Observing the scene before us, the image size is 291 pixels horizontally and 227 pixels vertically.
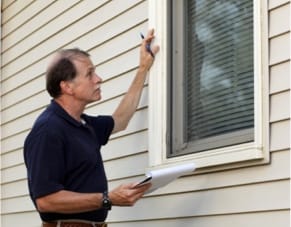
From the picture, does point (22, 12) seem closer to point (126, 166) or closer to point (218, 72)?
point (126, 166)

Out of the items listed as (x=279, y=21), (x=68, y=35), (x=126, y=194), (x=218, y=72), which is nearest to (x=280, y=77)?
(x=279, y=21)

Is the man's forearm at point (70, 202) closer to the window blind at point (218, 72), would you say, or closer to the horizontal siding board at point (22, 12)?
the window blind at point (218, 72)

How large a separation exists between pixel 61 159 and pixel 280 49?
126 centimetres

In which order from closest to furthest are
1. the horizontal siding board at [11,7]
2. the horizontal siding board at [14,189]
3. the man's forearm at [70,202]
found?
1. the man's forearm at [70,202]
2. the horizontal siding board at [14,189]
3. the horizontal siding board at [11,7]

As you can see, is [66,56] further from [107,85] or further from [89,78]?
[107,85]

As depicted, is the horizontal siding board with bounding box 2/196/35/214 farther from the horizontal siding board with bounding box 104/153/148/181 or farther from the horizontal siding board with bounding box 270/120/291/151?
the horizontal siding board with bounding box 270/120/291/151

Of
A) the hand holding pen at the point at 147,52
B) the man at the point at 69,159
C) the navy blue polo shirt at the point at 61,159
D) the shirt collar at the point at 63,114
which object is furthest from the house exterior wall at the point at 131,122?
the shirt collar at the point at 63,114

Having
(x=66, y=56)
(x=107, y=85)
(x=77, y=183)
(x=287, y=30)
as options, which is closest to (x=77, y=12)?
(x=107, y=85)

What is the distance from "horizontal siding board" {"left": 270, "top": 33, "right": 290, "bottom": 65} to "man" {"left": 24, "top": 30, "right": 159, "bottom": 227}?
2.96 feet

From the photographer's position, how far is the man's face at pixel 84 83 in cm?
429

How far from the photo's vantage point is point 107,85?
546cm

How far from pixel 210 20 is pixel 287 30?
88 cm

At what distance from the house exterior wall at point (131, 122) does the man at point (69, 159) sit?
1.52ft

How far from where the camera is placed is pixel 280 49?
12.3 feet
